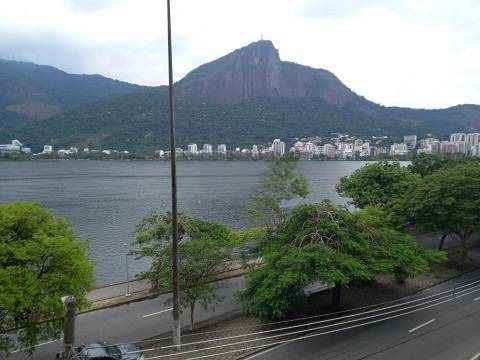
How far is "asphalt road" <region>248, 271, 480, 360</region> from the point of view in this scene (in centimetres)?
1459

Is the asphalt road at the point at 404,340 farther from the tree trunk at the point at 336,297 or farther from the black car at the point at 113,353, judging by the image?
the black car at the point at 113,353

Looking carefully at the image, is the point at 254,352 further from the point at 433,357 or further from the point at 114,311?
the point at 114,311

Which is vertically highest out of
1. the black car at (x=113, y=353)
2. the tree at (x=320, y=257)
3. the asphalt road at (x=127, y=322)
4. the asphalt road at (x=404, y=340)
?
the tree at (x=320, y=257)

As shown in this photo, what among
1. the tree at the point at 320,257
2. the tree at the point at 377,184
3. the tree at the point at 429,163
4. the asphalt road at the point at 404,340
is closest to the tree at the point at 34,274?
the asphalt road at the point at 404,340

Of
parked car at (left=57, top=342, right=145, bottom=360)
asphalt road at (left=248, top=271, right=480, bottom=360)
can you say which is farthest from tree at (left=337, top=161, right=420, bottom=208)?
parked car at (left=57, top=342, right=145, bottom=360)

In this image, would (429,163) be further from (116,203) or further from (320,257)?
(116,203)

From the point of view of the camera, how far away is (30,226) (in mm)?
14680

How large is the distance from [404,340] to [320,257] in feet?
13.8

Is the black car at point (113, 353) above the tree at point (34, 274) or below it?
below

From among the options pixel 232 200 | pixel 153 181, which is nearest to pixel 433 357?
pixel 232 200

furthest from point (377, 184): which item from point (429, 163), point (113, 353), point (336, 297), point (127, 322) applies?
point (113, 353)

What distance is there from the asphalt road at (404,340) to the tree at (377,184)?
20664 mm

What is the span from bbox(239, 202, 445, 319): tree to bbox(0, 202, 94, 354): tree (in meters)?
6.90

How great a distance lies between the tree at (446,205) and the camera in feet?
84.8
